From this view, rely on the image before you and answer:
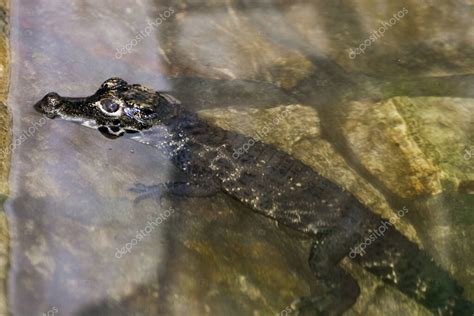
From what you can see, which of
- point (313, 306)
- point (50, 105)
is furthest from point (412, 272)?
point (50, 105)

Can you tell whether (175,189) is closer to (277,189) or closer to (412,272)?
(277,189)

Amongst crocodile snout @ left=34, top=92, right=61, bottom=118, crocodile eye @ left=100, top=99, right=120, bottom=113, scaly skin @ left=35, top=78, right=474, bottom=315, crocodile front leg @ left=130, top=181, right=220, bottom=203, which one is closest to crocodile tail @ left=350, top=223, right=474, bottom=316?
scaly skin @ left=35, top=78, right=474, bottom=315

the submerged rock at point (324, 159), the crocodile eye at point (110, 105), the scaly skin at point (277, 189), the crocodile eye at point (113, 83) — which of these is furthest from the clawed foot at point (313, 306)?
the crocodile eye at point (113, 83)

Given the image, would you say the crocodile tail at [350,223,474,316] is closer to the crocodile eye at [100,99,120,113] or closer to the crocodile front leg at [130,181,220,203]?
the crocodile front leg at [130,181,220,203]

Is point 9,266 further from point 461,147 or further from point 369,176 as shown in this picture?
point 461,147

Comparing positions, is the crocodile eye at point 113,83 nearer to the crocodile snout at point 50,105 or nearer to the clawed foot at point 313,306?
the crocodile snout at point 50,105

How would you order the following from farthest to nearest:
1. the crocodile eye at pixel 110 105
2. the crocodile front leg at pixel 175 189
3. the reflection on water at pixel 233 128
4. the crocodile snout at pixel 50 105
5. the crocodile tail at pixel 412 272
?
the crocodile eye at pixel 110 105 → the crocodile snout at pixel 50 105 → the crocodile front leg at pixel 175 189 → the crocodile tail at pixel 412 272 → the reflection on water at pixel 233 128

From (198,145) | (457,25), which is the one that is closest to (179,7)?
(198,145)
